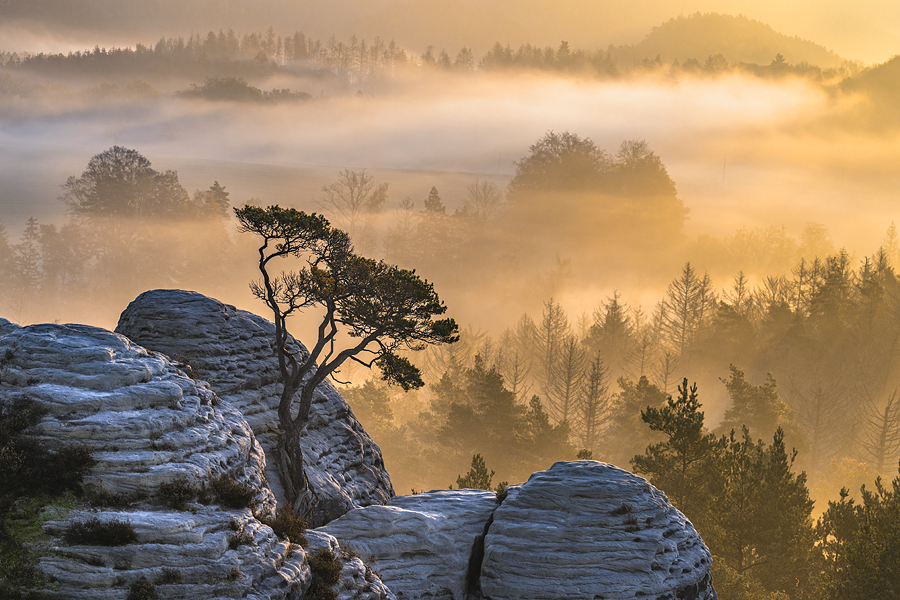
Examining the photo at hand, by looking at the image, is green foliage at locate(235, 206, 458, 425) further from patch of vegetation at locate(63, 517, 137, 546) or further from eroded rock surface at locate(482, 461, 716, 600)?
patch of vegetation at locate(63, 517, 137, 546)

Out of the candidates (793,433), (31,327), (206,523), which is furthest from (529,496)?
(793,433)

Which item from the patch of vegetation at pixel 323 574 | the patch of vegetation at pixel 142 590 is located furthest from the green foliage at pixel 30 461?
the patch of vegetation at pixel 323 574

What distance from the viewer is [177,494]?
16844mm

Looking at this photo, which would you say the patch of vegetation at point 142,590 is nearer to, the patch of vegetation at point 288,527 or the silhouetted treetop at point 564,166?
the patch of vegetation at point 288,527

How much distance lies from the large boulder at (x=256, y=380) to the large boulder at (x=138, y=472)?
697 cm

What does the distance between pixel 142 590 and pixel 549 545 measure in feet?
44.6

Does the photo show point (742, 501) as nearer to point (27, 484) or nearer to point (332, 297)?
point (332, 297)

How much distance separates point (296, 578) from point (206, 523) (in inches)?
111

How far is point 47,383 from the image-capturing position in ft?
58.7

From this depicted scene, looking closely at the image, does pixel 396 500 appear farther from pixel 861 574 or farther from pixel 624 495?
pixel 861 574

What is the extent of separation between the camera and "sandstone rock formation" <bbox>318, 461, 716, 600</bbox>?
22953mm

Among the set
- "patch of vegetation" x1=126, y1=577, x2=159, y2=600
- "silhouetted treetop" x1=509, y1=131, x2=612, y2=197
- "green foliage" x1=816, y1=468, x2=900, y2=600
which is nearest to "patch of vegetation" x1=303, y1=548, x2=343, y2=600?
"patch of vegetation" x1=126, y1=577, x2=159, y2=600

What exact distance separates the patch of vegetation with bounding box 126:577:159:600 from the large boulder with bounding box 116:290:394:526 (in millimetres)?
10887

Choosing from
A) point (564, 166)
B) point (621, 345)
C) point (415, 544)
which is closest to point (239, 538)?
point (415, 544)
